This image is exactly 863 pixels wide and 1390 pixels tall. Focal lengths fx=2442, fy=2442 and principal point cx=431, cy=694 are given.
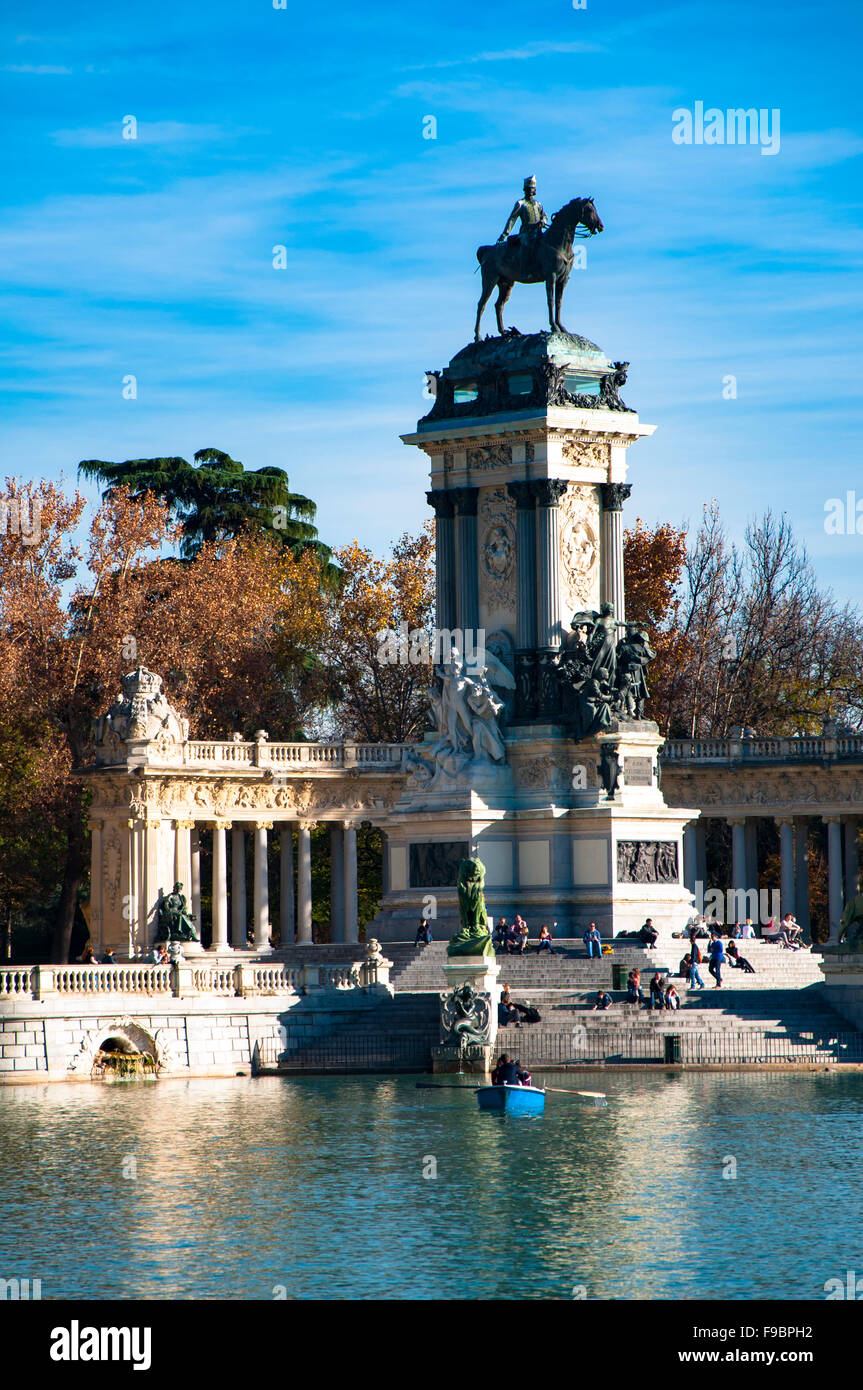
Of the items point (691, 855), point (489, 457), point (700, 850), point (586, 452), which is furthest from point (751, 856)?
point (489, 457)

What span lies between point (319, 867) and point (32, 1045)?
39672 mm

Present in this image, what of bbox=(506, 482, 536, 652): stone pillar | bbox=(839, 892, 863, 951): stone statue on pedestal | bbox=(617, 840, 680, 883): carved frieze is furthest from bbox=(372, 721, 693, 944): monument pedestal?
bbox=(839, 892, 863, 951): stone statue on pedestal

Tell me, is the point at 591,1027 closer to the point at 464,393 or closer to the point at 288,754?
the point at 464,393

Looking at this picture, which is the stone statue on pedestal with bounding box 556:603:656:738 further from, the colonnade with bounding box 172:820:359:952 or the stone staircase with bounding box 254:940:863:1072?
the colonnade with bounding box 172:820:359:952

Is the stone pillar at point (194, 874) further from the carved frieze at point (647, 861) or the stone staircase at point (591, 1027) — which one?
the stone staircase at point (591, 1027)

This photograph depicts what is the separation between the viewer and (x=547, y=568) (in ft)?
191

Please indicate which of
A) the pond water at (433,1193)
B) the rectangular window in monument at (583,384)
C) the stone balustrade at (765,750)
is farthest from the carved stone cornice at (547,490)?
the pond water at (433,1193)

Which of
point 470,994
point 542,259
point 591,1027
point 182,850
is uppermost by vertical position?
point 542,259

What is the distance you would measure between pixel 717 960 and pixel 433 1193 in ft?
66.6

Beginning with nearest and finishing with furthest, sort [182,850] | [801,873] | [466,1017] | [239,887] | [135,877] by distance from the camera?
1. [466,1017]
2. [135,877]
3. [182,850]
4. [239,887]
5. [801,873]

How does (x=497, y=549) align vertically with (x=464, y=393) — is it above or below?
below

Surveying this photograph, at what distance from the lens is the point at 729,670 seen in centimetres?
8388

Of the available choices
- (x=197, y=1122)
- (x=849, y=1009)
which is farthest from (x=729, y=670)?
(x=197, y=1122)

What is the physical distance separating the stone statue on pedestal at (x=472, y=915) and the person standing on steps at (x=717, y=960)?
→ 6.01 metres
